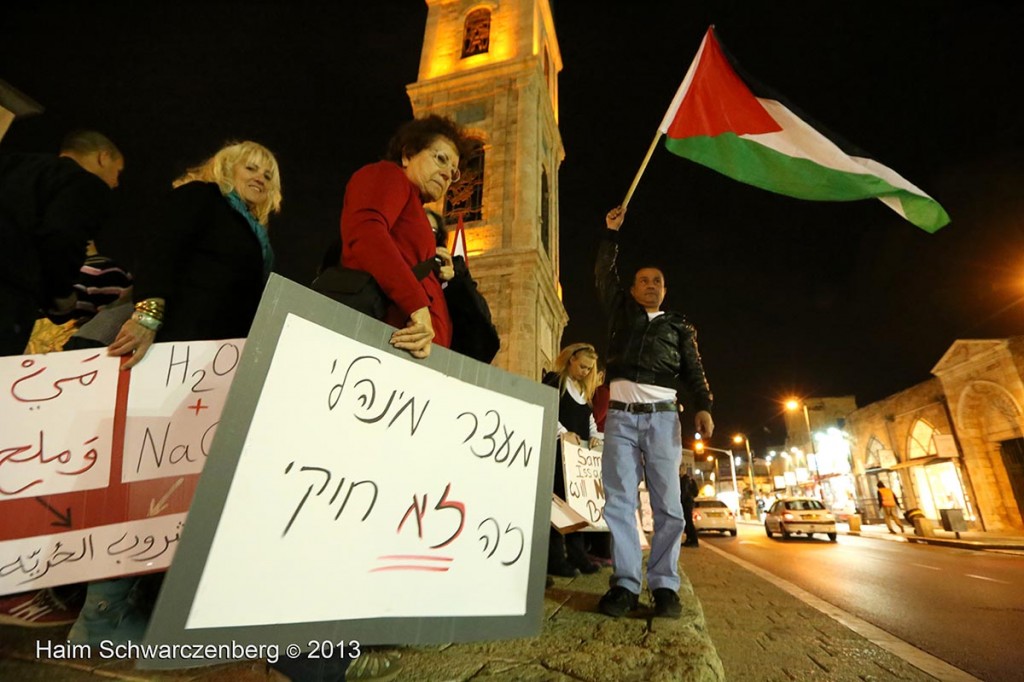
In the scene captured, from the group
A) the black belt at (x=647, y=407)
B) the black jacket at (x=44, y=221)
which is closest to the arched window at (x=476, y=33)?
the black jacket at (x=44, y=221)

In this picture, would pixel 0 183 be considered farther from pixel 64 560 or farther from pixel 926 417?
pixel 926 417

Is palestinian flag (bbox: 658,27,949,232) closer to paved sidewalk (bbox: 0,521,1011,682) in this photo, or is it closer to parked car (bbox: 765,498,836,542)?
paved sidewalk (bbox: 0,521,1011,682)

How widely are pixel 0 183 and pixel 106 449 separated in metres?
1.31

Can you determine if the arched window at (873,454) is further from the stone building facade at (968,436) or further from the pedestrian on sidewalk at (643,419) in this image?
the pedestrian on sidewalk at (643,419)

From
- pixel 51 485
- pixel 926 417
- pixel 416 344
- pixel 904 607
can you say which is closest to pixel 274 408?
pixel 416 344

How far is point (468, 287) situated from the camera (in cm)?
215

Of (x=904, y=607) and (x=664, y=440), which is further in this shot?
(x=904, y=607)

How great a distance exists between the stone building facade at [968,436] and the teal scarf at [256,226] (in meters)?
20.8

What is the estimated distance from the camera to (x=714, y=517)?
17.2 meters

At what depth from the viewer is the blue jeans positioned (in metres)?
→ 2.38

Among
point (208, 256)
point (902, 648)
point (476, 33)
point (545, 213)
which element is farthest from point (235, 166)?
point (476, 33)

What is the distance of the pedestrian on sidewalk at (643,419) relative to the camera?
237 cm

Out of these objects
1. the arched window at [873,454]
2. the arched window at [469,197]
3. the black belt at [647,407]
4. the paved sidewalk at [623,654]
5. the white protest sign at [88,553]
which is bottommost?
the paved sidewalk at [623,654]

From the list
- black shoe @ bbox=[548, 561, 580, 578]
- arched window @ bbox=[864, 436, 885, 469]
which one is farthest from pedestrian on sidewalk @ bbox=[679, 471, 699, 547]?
arched window @ bbox=[864, 436, 885, 469]
